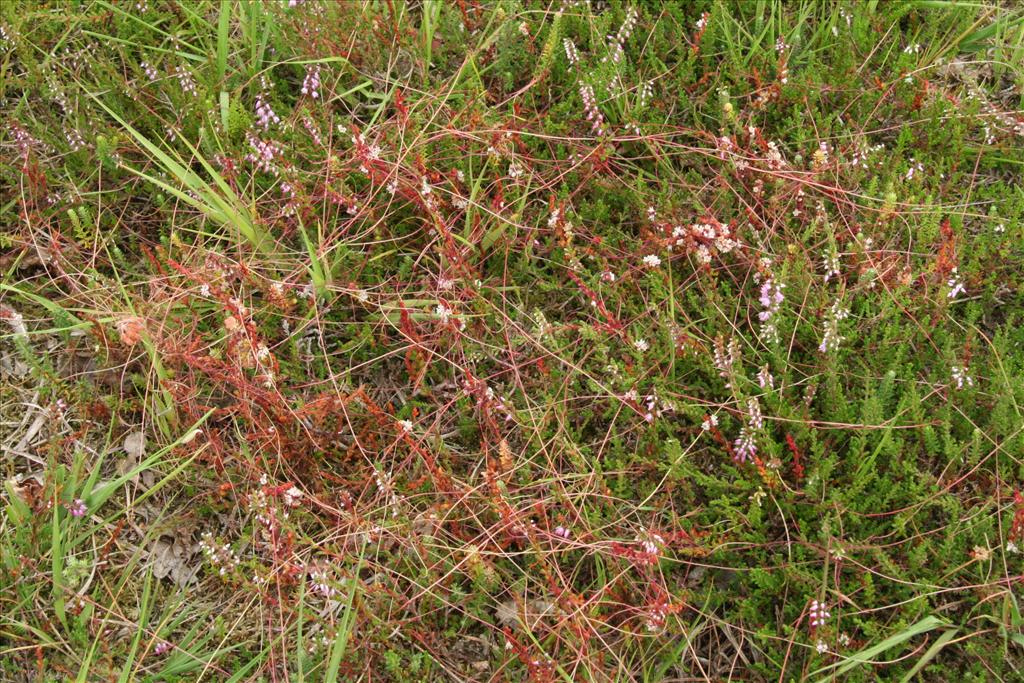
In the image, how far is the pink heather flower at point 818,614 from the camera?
260 cm

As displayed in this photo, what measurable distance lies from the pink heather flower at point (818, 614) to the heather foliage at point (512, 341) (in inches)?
1.8

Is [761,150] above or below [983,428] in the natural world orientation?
above

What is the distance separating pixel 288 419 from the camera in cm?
304

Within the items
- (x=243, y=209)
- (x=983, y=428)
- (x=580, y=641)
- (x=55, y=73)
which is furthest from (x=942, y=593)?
(x=55, y=73)

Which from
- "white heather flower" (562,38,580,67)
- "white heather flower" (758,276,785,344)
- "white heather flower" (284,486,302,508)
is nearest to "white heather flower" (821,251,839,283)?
"white heather flower" (758,276,785,344)

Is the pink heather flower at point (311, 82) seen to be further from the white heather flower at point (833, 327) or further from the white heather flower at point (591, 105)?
the white heather flower at point (833, 327)

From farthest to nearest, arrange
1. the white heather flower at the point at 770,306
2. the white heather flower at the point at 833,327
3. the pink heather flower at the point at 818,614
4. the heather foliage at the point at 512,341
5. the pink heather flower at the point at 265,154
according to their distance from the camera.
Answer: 1. the pink heather flower at the point at 265,154
2. the white heather flower at the point at 770,306
3. the white heather flower at the point at 833,327
4. the heather foliage at the point at 512,341
5. the pink heather flower at the point at 818,614

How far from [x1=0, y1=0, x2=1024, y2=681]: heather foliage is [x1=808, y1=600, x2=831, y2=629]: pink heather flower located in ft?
0.15

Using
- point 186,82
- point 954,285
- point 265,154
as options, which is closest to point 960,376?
point 954,285

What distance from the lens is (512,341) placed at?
3.23 meters

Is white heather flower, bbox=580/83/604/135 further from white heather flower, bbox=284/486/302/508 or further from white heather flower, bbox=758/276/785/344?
white heather flower, bbox=284/486/302/508

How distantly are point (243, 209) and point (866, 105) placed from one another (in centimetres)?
244

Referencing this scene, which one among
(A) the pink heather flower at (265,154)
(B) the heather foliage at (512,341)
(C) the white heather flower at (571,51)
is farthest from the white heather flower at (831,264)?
(A) the pink heather flower at (265,154)

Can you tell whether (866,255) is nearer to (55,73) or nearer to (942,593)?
(942,593)
